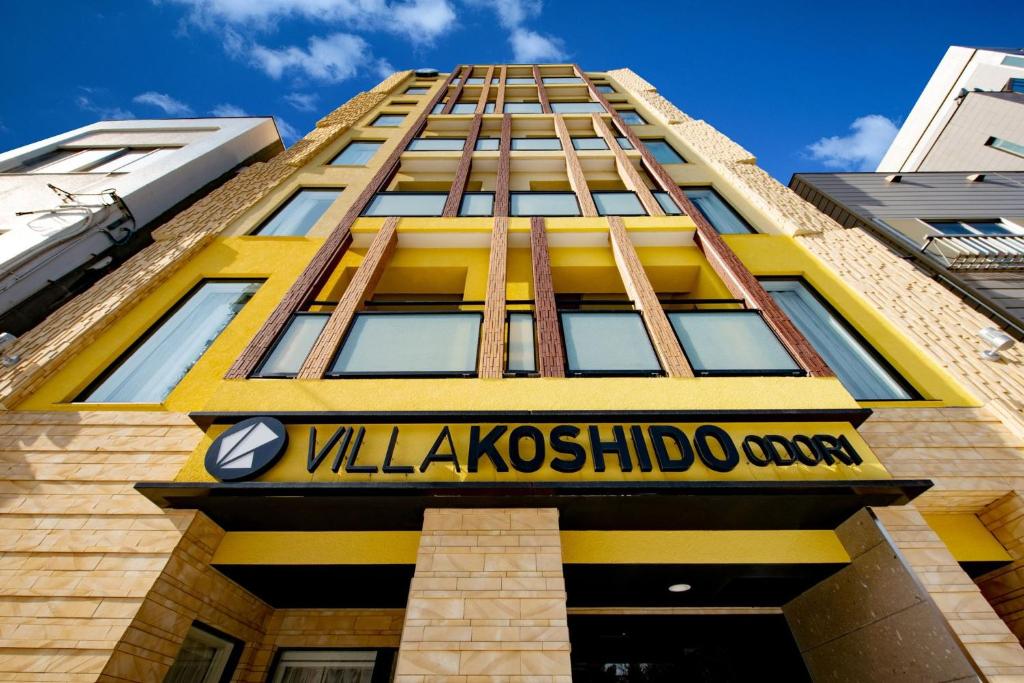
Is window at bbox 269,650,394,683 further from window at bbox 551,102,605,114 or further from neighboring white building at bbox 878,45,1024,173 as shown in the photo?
neighboring white building at bbox 878,45,1024,173

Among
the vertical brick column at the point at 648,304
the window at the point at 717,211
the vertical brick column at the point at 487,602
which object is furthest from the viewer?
the window at the point at 717,211

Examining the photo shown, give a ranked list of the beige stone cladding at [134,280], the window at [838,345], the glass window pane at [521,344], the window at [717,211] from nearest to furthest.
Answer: the glass window pane at [521,344]
the beige stone cladding at [134,280]
the window at [838,345]
the window at [717,211]

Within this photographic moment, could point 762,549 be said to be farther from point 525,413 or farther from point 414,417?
point 414,417

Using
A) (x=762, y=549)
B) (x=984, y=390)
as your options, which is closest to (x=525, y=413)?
(x=762, y=549)

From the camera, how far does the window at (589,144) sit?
14909 mm

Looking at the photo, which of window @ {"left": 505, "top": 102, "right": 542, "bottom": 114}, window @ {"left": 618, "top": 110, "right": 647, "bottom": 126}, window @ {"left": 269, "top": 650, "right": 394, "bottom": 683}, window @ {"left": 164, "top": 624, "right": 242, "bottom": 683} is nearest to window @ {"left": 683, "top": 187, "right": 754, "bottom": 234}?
window @ {"left": 618, "top": 110, "right": 647, "bottom": 126}

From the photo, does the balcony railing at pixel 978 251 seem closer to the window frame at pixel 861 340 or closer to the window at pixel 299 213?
the window frame at pixel 861 340

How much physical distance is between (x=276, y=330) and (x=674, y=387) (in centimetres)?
622

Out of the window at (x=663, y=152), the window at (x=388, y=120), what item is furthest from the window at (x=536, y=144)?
the window at (x=388, y=120)

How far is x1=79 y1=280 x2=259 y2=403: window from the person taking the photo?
662 centimetres

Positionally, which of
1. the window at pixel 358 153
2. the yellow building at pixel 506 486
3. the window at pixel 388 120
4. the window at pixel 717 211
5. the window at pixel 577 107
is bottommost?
the yellow building at pixel 506 486

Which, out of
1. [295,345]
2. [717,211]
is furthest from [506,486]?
[717,211]

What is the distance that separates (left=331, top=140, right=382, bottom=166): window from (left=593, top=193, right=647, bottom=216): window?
8436 mm

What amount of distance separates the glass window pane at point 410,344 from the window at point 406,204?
4.45 metres
